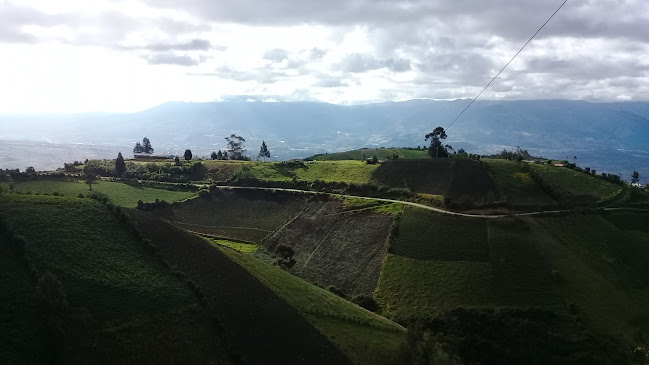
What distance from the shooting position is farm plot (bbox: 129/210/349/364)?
126 ft

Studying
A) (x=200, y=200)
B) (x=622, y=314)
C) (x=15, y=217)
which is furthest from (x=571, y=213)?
(x=15, y=217)

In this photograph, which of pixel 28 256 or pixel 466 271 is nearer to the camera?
pixel 28 256

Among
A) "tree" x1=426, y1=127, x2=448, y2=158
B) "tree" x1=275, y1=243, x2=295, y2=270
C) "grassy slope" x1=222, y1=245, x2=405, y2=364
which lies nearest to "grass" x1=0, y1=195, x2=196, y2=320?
"grassy slope" x1=222, y1=245, x2=405, y2=364

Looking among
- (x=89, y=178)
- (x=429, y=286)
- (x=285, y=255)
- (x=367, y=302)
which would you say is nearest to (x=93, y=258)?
(x=367, y=302)

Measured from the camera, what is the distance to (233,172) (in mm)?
111562

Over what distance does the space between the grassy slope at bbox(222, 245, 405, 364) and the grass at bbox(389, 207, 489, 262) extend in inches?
718

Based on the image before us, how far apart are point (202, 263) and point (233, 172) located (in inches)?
2589

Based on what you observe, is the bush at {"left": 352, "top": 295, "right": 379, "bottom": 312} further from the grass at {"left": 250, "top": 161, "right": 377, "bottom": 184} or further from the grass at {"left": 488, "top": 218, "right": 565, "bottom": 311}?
the grass at {"left": 250, "top": 161, "right": 377, "bottom": 184}

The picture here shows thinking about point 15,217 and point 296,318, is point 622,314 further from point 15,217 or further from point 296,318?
point 15,217

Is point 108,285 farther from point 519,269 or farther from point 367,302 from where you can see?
point 519,269

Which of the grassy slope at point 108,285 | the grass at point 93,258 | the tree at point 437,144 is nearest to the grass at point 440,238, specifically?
the grassy slope at point 108,285

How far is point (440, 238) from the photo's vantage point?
224 feet

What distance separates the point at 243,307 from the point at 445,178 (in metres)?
57.6

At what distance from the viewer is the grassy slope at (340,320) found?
40.9m
